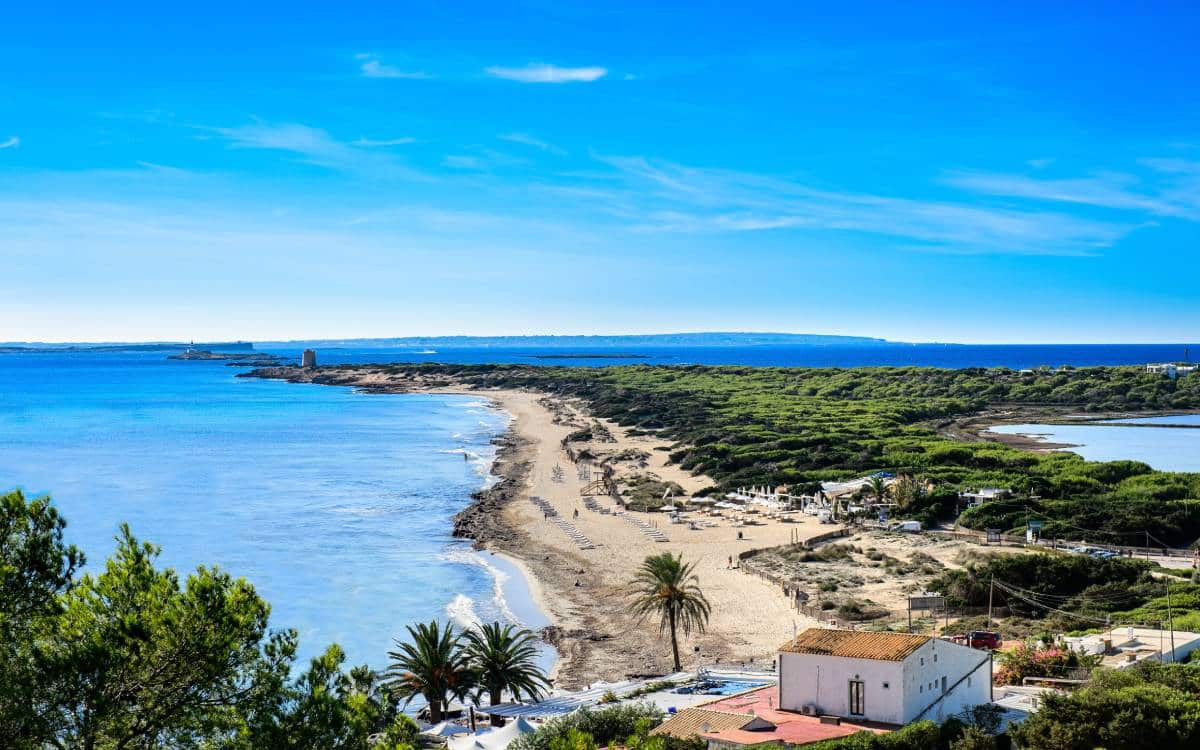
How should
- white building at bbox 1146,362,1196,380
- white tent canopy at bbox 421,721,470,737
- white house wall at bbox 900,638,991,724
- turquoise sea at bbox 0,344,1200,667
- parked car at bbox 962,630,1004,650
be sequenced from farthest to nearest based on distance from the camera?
white building at bbox 1146,362,1196,380, turquoise sea at bbox 0,344,1200,667, parked car at bbox 962,630,1004,650, white tent canopy at bbox 421,721,470,737, white house wall at bbox 900,638,991,724

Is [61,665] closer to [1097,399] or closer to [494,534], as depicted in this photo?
[494,534]

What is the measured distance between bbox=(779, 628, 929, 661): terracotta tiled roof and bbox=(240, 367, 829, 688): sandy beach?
845cm

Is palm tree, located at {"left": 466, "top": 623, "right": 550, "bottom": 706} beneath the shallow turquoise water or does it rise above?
above

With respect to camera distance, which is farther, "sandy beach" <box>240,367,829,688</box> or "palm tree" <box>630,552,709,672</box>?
"sandy beach" <box>240,367,829,688</box>

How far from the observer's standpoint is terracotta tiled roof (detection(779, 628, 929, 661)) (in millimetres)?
19656

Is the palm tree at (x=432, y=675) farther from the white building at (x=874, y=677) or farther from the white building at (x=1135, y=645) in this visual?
the white building at (x=1135, y=645)

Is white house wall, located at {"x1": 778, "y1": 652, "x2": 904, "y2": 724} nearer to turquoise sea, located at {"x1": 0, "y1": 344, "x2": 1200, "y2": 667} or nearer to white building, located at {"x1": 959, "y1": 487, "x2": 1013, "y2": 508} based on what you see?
turquoise sea, located at {"x1": 0, "y1": 344, "x2": 1200, "y2": 667}

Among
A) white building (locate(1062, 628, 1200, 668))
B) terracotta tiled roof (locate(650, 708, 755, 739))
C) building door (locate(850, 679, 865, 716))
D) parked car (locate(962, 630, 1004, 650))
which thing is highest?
building door (locate(850, 679, 865, 716))

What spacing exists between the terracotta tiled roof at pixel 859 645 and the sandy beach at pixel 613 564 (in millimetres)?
8453

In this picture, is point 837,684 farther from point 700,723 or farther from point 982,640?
point 982,640

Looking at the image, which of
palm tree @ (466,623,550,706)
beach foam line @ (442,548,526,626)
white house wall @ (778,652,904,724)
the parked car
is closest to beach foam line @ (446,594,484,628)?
beach foam line @ (442,548,526,626)

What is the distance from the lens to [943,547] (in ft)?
140

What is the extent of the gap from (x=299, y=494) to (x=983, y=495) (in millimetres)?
38074

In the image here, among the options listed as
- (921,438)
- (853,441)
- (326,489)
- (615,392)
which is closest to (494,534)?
(326,489)
